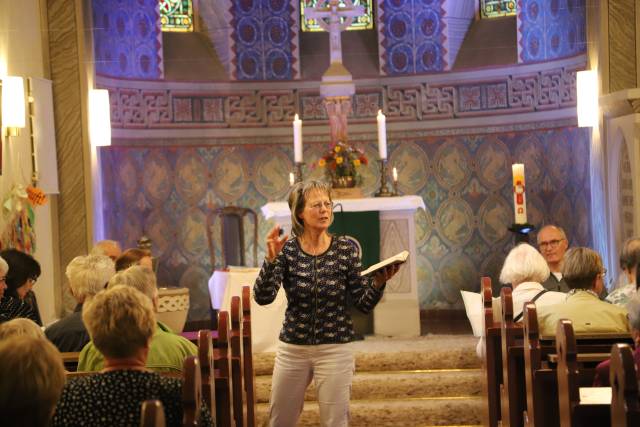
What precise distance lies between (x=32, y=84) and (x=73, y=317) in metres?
3.18

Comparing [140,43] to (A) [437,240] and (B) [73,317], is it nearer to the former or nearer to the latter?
(A) [437,240]

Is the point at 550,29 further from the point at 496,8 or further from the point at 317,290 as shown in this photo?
the point at 317,290

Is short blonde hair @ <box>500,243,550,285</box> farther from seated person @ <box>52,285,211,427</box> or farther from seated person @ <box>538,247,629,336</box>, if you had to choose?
seated person @ <box>52,285,211,427</box>

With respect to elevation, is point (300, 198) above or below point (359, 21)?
below

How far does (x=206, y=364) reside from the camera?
3492 millimetres

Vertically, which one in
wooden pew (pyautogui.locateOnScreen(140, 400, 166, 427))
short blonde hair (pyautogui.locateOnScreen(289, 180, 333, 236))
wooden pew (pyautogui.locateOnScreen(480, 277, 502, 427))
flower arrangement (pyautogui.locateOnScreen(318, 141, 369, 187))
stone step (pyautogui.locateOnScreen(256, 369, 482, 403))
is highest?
flower arrangement (pyautogui.locateOnScreen(318, 141, 369, 187))

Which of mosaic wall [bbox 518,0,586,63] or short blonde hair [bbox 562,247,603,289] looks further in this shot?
mosaic wall [bbox 518,0,586,63]

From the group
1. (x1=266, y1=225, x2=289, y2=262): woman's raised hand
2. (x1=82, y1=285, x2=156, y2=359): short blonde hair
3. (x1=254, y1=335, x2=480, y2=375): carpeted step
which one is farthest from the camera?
(x1=254, y1=335, x2=480, y2=375): carpeted step

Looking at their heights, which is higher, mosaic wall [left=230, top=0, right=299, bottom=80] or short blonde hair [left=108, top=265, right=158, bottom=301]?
mosaic wall [left=230, top=0, right=299, bottom=80]

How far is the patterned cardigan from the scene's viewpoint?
14.1 ft

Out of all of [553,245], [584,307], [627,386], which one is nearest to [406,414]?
[553,245]

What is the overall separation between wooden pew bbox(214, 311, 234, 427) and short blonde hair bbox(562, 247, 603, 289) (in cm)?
152

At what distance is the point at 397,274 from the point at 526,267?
2878mm

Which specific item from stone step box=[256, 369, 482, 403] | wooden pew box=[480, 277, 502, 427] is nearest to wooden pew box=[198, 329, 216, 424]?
wooden pew box=[480, 277, 502, 427]
